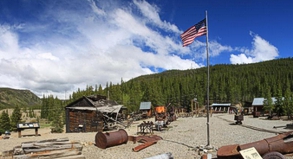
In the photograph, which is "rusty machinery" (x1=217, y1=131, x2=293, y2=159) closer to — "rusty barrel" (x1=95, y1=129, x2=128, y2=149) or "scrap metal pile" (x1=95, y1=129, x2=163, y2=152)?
"scrap metal pile" (x1=95, y1=129, x2=163, y2=152)

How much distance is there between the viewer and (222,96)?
9525 cm

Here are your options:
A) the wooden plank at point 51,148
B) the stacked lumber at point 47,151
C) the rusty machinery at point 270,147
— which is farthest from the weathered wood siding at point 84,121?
the rusty machinery at point 270,147

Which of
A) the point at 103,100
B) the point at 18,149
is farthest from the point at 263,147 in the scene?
the point at 103,100

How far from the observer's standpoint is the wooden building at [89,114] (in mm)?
32844

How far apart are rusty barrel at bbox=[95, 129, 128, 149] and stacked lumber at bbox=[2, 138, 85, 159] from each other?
A: 8.34 feet

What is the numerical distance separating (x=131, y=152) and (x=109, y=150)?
181 cm

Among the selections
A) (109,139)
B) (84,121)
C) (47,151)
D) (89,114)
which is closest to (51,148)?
(47,151)

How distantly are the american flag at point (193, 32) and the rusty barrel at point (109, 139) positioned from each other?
744 cm

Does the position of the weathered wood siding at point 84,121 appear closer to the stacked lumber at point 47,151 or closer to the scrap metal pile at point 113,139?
the scrap metal pile at point 113,139

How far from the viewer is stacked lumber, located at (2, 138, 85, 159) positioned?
484 inches

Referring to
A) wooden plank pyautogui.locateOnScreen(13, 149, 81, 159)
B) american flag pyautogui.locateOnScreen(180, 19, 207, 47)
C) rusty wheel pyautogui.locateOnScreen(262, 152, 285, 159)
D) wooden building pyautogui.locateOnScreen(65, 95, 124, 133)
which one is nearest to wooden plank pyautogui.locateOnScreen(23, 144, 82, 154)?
wooden plank pyautogui.locateOnScreen(13, 149, 81, 159)

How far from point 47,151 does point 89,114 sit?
20.9m

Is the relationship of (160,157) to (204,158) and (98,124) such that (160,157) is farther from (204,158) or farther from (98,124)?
(98,124)

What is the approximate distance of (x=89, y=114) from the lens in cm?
3372
